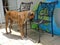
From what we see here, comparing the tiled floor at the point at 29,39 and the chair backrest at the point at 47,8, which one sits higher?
the chair backrest at the point at 47,8

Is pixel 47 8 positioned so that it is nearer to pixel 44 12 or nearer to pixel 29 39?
pixel 44 12

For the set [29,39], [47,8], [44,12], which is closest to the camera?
[29,39]

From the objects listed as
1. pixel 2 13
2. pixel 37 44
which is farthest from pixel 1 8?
pixel 37 44

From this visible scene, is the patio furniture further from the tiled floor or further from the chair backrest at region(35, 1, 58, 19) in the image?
the tiled floor

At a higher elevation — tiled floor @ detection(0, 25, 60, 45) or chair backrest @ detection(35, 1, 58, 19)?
chair backrest @ detection(35, 1, 58, 19)

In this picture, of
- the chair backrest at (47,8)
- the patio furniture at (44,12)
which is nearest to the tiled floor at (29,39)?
the patio furniture at (44,12)

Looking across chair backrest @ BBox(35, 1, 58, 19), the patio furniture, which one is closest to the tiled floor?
the patio furniture

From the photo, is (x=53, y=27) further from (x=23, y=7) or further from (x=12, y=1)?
(x=12, y=1)

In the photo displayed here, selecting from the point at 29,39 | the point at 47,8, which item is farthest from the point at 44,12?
the point at 29,39

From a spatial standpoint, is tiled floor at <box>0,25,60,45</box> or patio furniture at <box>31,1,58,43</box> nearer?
tiled floor at <box>0,25,60,45</box>

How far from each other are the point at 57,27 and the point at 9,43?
154cm

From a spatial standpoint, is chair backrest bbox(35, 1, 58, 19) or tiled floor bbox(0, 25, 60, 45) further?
chair backrest bbox(35, 1, 58, 19)

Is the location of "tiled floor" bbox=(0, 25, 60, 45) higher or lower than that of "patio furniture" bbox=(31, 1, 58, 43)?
lower

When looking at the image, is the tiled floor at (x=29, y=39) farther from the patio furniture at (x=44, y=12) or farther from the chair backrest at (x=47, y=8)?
the chair backrest at (x=47, y=8)
